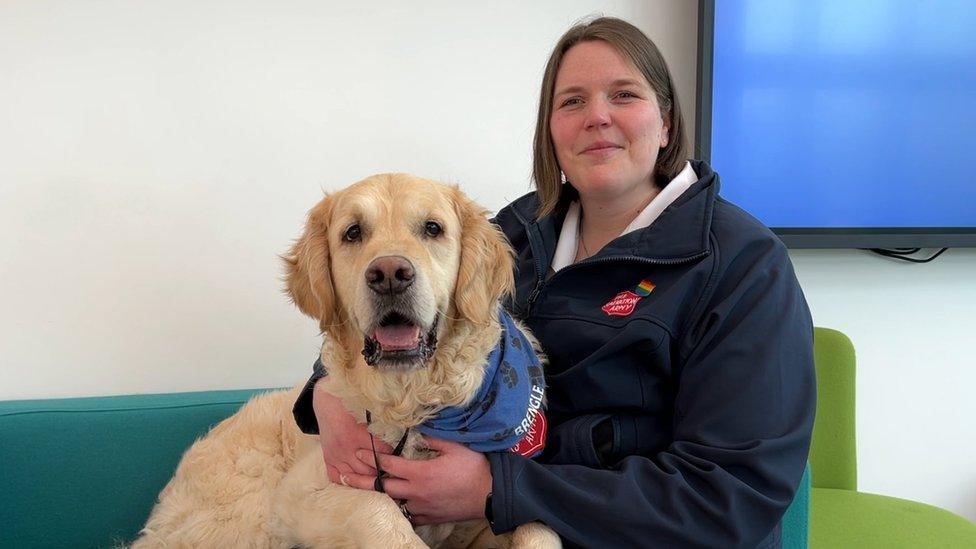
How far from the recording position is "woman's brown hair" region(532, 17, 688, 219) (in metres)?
1.83

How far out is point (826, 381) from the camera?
242 cm

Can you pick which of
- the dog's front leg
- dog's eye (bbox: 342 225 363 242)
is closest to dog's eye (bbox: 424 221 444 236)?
dog's eye (bbox: 342 225 363 242)

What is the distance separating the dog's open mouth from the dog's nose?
2.5 inches

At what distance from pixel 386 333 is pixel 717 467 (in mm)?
763

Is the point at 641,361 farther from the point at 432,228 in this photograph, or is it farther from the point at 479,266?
the point at 432,228

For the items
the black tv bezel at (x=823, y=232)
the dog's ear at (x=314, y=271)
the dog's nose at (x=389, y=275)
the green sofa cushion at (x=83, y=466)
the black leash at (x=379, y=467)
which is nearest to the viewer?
the dog's nose at (x=389, y=275)

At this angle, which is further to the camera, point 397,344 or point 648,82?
point 648,82

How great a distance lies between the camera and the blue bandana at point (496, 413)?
149 cm

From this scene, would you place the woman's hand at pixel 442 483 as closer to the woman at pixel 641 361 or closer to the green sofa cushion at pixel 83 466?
the woman at pixel 641 361

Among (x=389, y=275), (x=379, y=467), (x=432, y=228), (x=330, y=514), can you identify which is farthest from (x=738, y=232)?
(x=330, y=514)

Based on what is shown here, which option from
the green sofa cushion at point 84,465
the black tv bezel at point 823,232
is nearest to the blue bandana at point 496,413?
the green sofa cushion at point 84,465

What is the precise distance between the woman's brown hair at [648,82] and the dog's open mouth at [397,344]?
0.73 metres

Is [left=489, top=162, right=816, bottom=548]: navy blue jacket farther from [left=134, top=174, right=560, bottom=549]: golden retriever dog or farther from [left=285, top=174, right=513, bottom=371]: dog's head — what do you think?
[left=285, top=174, right=513, bottom=371]: dog's head

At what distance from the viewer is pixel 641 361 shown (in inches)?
62.9
